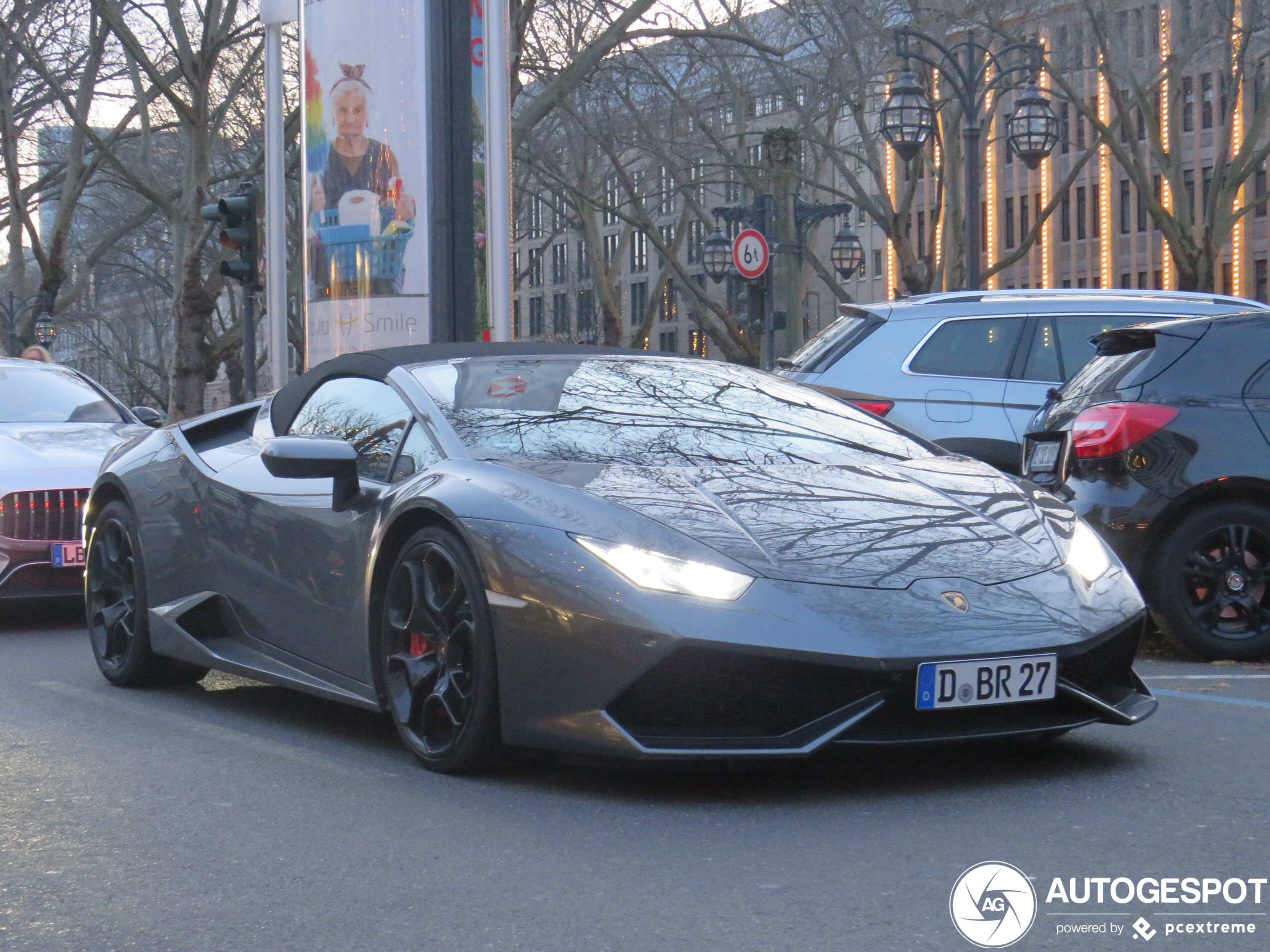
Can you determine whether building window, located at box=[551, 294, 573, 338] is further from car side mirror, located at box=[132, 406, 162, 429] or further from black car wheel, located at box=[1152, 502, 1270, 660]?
black car wheel, located at box=[1152, 502, 1270, 660]

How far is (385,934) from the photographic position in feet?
11.4

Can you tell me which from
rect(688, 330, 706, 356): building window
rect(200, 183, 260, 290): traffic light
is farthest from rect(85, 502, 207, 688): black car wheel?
rect(688, 330, 706, 356): building window

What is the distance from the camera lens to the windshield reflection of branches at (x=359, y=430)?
18.4ft

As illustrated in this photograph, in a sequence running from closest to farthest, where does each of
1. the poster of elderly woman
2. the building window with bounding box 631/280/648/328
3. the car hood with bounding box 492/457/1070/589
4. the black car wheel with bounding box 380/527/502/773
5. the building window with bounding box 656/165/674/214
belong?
the car hood with bounding box 492/457/1070/589, the black car wheel with bounding box 380/527/502/773, the poster of elderly woman, the building window with bounding box 656/165/674/214, the building window with bounding box 631/280/648/328

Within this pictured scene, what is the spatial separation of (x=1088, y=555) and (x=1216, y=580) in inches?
105

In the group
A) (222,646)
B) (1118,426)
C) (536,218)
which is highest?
(536,218)

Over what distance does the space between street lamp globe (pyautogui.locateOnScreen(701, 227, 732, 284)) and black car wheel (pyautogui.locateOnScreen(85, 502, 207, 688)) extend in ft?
75.5

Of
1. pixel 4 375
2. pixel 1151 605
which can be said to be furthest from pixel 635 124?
pixel 1151 605

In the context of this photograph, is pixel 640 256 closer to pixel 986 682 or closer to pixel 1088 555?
pixel 1088 555

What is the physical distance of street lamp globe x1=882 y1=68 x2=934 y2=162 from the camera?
21.5 m

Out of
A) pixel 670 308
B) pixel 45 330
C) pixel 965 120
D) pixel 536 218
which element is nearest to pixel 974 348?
pixel 965 120

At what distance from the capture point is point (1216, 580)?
750 centimetres

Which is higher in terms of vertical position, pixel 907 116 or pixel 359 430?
pixel 907 116

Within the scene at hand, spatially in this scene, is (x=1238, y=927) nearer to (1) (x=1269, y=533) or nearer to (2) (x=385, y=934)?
Result: (2) (x=385, y=934)
